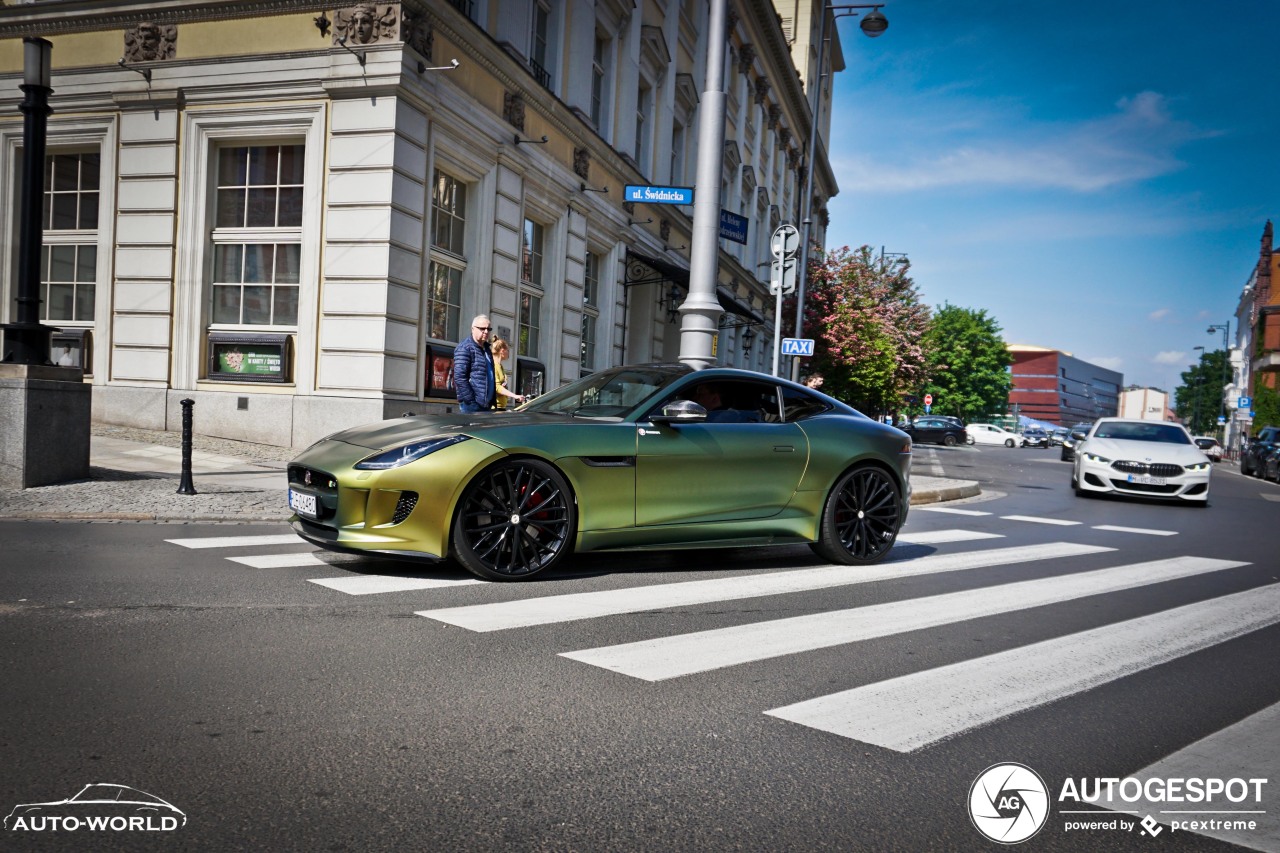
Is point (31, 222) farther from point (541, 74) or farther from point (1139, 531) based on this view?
point (1139, 531)

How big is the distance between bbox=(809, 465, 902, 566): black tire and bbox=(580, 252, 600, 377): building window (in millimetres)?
14612

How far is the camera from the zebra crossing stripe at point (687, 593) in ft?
15.7

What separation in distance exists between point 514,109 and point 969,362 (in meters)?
82.1

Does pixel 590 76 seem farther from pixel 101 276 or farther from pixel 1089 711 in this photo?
pixel 1089 711

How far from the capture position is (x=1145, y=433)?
56.0 feet

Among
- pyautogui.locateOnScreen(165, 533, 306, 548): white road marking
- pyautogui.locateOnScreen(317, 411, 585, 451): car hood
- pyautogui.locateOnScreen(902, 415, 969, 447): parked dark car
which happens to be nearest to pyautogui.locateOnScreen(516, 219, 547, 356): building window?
pyautogui.locateOnScreen(165, 533, 306, 548): white road marking

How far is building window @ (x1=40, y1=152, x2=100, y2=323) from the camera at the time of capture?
51.6ft

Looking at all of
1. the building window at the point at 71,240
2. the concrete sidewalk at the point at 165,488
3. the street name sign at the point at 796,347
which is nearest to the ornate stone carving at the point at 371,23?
the building window at the point at 71,240

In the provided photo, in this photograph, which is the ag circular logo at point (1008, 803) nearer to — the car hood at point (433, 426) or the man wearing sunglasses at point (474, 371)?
the car hood at point (433, 426)

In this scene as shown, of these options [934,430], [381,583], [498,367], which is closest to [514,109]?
[498,367]

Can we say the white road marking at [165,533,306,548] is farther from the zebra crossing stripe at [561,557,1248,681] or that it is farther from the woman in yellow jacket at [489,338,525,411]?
the zebra crossing stripe at [561,557,1248,681]

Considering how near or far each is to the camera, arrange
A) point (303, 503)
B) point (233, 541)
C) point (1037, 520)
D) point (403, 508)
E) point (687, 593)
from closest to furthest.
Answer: point (403, 508)
point (687, 593)
point (303, 503)
point (233, 541)
point (1037, 520)

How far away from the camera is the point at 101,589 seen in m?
5.03

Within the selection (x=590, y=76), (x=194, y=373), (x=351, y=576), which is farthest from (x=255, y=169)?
(x=351, y=576)
